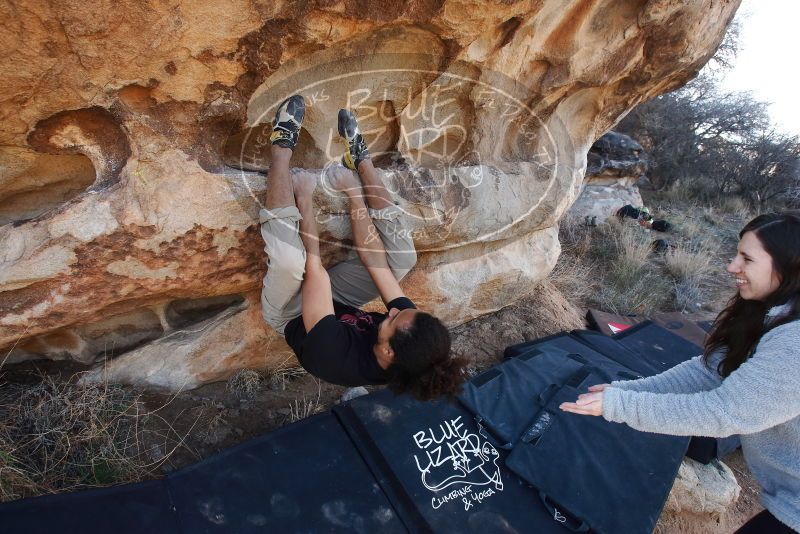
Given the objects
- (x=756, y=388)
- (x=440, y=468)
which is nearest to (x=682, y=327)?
(x=440, y=468)

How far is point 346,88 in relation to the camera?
227 cm

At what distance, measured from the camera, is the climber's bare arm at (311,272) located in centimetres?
181

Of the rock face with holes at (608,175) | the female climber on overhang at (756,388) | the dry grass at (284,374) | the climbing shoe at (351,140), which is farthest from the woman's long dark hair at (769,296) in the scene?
the rock face with holes at (608,175)

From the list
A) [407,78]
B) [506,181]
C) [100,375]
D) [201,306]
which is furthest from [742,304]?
[100,375]

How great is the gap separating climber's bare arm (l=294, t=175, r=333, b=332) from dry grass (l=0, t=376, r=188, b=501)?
86cm

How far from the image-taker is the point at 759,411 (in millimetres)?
1256

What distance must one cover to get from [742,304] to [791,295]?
0.20 m

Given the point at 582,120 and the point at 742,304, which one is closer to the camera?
the point at 742,304

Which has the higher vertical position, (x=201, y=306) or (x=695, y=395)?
(x=695, y=395)

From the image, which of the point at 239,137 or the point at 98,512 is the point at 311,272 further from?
the point at 98,512

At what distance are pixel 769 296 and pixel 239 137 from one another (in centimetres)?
216

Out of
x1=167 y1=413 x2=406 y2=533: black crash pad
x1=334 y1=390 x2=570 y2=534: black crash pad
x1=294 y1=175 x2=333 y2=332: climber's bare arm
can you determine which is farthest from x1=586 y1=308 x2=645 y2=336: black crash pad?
x1=294 y1=175 x2=333 y2=332: climber's bare arm

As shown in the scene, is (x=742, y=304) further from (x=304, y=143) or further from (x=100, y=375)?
(x=100, y=375)

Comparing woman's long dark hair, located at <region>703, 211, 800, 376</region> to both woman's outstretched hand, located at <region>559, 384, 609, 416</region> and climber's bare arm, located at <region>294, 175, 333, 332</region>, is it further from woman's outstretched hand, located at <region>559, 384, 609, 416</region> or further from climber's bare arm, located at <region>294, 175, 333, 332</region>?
climber's bare arm, located at <region>294, 175, 333, 332</region>
